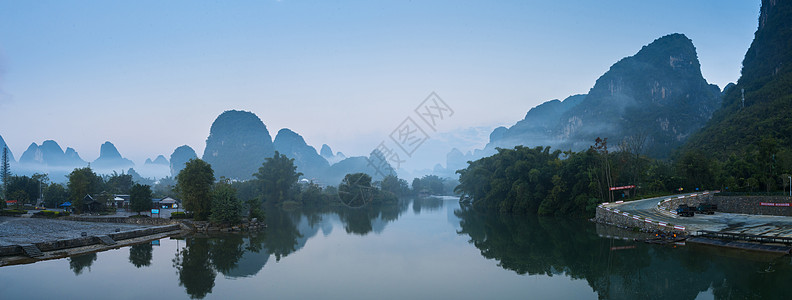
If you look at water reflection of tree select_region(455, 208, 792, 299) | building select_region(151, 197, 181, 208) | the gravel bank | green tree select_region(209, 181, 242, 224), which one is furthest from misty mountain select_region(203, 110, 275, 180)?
water reflection of tree select_region(455, 208, 792, 299)

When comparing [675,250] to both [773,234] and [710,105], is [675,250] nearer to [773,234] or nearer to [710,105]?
[773,234]

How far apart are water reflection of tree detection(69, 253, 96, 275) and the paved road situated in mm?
23975

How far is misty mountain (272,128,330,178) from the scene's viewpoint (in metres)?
165

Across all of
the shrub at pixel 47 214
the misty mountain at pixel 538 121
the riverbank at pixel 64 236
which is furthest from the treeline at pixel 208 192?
the misty mountain at pixel 538 121

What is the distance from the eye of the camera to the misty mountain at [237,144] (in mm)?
137375

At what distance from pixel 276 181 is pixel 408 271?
43349 mm

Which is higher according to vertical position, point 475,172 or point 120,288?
point 475,172

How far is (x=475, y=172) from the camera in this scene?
45.5m

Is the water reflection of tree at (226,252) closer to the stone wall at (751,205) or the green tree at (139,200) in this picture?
the green tree at (139,200)

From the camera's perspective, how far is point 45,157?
167625 millimetres

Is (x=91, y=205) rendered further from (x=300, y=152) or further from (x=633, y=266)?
(x=300, y=152)

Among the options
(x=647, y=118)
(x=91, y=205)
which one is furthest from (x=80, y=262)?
(x=647, y=118)

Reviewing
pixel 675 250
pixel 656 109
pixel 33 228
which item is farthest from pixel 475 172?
pixel 656 109

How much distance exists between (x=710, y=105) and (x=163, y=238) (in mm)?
103467
